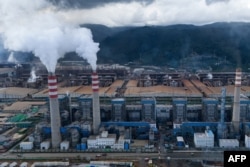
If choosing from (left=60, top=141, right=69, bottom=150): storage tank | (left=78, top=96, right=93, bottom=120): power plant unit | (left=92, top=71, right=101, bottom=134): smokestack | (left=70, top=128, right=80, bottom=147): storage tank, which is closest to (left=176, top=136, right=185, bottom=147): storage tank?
(left=92, top=71, right=101, bottom=134): smokestack

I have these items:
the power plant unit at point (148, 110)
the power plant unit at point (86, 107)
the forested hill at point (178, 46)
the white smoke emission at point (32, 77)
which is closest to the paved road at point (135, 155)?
the power plant unit at point (148, 110)

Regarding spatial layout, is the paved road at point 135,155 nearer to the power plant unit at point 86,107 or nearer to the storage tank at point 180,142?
the storage tank at point 180,142

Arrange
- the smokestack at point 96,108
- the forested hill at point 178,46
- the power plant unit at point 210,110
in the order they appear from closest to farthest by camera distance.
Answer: the smokestack at point 96,108, the power plant unit at point 210,110, the forested hill at point 178,46

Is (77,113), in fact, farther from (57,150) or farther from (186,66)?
(186,66)

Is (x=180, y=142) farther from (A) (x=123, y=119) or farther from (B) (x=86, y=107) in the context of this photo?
(B) (x=86, y=107)

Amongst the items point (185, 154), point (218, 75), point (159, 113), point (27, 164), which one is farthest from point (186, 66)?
point (27, 164)

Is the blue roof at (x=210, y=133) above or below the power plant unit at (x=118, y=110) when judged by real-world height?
below

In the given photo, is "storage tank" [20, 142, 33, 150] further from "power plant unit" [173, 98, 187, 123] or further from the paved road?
"power plant unit" [173, 98, 187, 123]

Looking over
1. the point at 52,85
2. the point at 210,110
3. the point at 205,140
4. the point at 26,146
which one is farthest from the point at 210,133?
the point at 26,146
